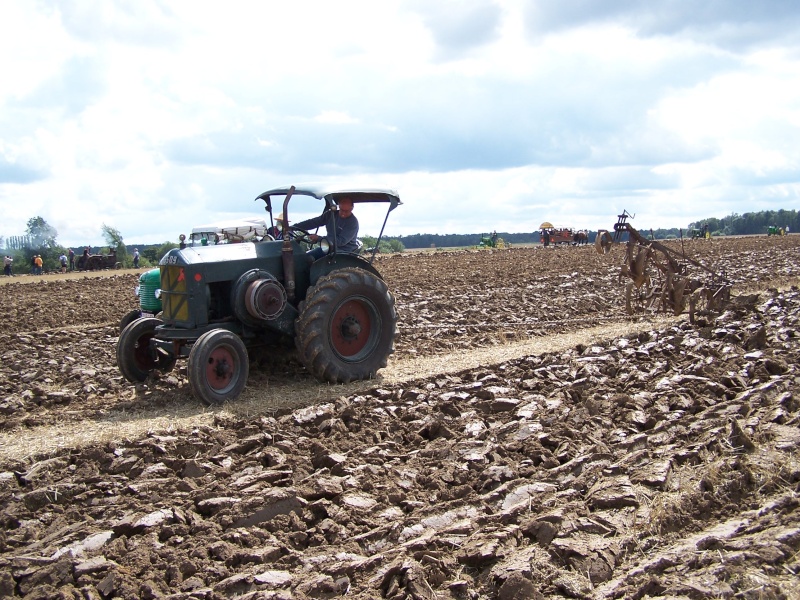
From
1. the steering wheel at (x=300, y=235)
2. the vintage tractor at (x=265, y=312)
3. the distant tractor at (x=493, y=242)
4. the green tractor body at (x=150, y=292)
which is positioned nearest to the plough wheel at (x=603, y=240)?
the vintage tractor at (x=265, y=312)

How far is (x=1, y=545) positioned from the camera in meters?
4.38

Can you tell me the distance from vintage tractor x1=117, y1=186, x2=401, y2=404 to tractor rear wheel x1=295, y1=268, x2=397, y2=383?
0.03ft

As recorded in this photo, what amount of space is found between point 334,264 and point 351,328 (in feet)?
2.59

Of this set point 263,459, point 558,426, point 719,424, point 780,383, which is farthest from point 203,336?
point 780,383

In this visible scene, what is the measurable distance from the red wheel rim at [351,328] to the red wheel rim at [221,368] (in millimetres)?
1179

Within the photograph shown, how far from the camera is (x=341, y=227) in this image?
872 centimetres

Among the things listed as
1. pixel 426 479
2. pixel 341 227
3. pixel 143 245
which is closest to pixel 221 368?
pixel 341 227

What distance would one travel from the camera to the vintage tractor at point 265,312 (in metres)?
7.58

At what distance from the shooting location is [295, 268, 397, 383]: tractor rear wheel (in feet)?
26.0

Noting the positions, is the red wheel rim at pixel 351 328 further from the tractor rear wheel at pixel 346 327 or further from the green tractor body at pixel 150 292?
the green tractor body at pixel 150 292

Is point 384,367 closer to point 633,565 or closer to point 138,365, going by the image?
point 138,365

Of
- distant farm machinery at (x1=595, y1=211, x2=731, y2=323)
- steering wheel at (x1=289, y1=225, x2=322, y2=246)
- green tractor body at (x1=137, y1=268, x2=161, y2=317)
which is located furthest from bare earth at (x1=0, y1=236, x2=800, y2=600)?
distant farm machinery at (x1=595, y1=211, x2=731, y2=323)

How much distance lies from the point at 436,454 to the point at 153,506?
1976 millimetres

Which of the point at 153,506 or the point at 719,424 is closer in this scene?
the point at 153,506
